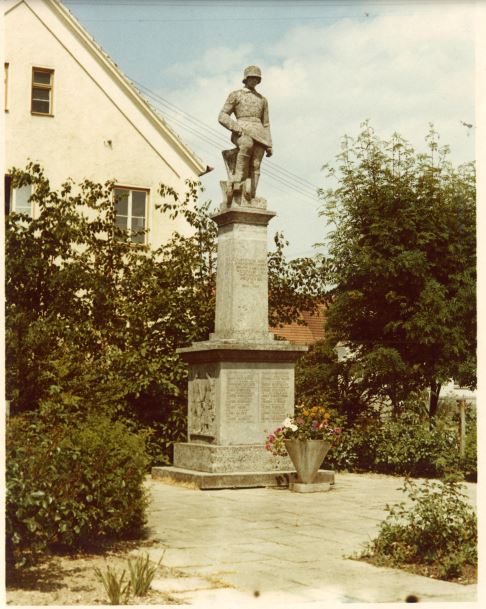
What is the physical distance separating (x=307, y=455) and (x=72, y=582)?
5.80m

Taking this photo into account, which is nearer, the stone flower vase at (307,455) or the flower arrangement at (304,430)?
the stone flower vase at (307,455)

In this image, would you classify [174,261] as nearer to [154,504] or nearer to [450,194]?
[450,194]

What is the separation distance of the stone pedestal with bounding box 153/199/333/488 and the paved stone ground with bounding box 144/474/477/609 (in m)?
0.47

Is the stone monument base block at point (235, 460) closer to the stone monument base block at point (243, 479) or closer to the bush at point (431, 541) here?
the stone monument base block at point (243, 479)

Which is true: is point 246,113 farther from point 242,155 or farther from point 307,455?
point 307,455

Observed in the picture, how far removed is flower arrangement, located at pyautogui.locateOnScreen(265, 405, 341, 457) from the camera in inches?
467

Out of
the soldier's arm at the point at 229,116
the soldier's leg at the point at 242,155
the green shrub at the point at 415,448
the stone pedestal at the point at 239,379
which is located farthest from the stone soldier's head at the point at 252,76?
the green shrub at the point at 415,448

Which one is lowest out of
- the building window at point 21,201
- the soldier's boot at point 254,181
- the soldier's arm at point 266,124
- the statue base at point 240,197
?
the statue base at point 240,197

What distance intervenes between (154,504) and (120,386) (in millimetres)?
5009

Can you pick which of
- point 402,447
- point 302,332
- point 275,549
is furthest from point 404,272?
point 302,332

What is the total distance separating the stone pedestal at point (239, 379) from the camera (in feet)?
39.7

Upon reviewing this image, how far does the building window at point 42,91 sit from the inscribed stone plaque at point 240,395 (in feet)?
42.3

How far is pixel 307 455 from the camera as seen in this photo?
11.7 m

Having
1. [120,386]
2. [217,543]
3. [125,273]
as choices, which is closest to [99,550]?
[217,543]
